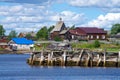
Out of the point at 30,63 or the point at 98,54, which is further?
the point at 30,63

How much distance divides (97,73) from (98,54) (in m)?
14.3

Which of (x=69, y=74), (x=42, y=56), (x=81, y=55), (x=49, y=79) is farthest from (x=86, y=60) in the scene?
(x=49, y=79)

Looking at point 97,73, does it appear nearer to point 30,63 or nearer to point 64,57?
point 64,57

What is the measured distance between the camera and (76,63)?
104875mm

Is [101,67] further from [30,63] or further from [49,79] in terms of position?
[49,79]

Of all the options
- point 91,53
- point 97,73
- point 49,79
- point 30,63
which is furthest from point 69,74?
point 30,63

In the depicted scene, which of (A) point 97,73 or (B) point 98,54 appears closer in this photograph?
(A) point 97,73

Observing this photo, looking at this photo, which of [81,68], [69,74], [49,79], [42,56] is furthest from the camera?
[42,56]

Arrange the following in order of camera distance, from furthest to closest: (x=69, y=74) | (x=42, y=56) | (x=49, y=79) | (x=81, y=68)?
(x=42, y=56)
(x=81, y=68)
(x=69, y=74)
(x=49, y=79)

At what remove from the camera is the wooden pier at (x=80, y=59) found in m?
102

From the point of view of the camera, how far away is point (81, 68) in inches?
3969

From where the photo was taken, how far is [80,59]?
104 metres

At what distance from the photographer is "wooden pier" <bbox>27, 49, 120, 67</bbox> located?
102 m

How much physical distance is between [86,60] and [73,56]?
3.12 m
